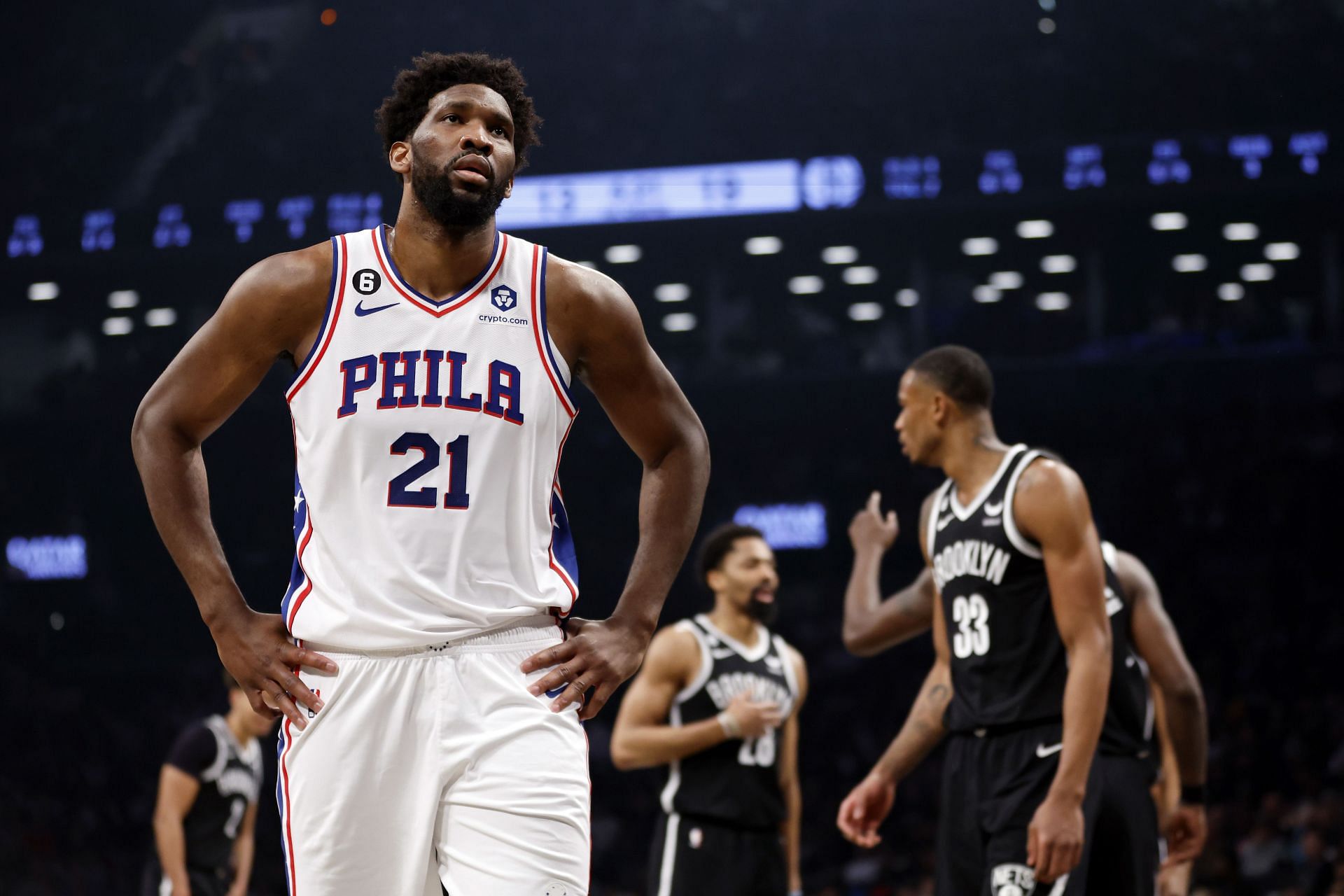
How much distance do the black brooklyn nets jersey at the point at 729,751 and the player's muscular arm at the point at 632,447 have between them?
3291 millimetres

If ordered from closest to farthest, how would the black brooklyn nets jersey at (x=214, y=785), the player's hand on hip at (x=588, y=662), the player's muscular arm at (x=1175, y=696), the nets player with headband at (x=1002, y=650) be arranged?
the player's hand on hip at (x=588, y=662)
the nets player with headband at (x=1002, y=650)
the player's muscular arm at (x=1175, y=696)
the black brooklyn nets jersey at (x=214, y=785)

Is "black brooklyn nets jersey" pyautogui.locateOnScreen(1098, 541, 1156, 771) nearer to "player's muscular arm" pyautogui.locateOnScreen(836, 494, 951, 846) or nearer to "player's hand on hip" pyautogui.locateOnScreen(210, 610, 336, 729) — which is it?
"player's muscular arm" pyautogui.locateOnScreen(836, 494, 951, 846)

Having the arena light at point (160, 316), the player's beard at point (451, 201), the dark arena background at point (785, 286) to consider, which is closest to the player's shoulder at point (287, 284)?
the player's beard at point (451, 201)

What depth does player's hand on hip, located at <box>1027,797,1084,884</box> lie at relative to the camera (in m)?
3.74

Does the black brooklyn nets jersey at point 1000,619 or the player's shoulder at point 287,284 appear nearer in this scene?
the player's shoulder at point 287,284

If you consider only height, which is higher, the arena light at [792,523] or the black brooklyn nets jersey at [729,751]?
the arena light at [792,523]

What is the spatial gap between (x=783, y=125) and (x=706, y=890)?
42.9 feet

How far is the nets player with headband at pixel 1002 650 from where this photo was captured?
3.85 m

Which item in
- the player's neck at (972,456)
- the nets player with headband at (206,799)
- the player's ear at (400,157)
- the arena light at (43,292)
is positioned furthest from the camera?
the arena light at (43,292)

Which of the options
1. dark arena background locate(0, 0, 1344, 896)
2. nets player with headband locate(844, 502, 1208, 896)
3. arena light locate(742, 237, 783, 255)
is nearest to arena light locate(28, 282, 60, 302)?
dark arena background locate(0, 0, 1344, 896)

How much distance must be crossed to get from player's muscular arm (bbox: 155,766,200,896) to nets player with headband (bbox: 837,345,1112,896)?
12.5 feet

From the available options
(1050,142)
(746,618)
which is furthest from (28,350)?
(746,618)

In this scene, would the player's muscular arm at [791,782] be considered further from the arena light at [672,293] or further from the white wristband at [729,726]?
the arena light at [672,293]

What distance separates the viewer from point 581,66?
60.7 ft
